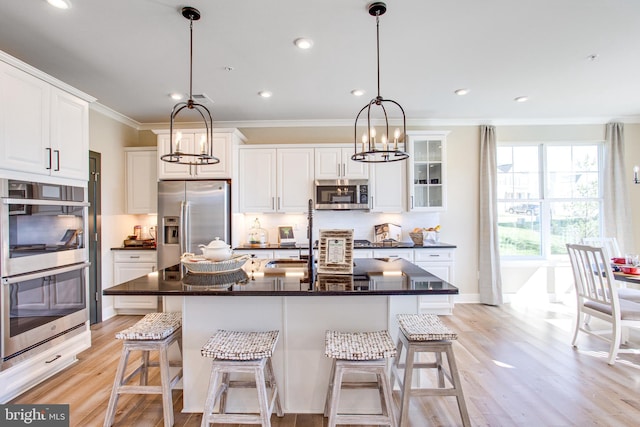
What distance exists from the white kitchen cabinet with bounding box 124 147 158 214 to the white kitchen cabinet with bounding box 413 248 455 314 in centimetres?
373

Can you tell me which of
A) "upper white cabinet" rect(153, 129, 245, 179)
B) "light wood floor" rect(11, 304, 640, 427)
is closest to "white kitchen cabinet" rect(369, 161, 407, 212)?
"light wood floor" rect(11, 304, 640, 427)

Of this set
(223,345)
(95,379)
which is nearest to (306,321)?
(223,345)

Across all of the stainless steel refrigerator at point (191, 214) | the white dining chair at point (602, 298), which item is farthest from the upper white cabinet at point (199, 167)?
the white dining chair at point (602, 298)

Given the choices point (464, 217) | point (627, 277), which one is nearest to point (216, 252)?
point (627, 277)

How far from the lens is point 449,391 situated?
1.79 meters

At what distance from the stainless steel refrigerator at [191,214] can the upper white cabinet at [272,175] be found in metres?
0.45

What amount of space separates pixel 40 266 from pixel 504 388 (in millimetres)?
3709

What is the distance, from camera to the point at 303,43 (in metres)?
2.55

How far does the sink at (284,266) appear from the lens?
7.47ft

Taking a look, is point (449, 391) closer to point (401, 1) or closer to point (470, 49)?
point (401, 1)

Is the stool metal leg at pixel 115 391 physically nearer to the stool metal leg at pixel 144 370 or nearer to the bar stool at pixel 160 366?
the bar stool at pixel 160 366

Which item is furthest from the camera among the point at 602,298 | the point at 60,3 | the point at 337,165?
the point at 337,165

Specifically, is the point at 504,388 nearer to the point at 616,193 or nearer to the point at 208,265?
the point at 208,265

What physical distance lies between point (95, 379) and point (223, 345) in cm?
165
